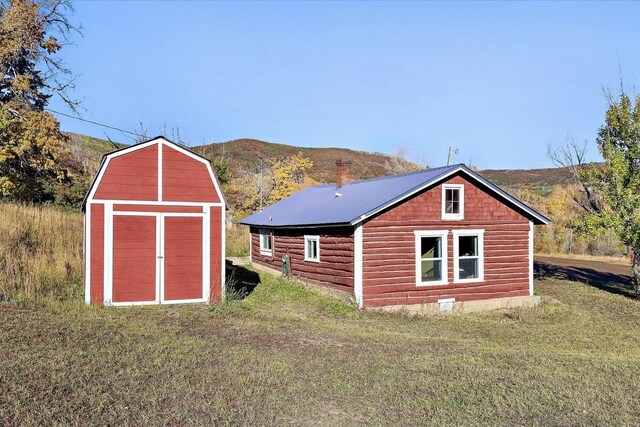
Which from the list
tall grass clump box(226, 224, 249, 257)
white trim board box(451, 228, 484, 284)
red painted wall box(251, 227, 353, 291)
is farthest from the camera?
tall grass clump box(226, 224, 249, 257)

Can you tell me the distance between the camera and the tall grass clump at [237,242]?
31.1 meters

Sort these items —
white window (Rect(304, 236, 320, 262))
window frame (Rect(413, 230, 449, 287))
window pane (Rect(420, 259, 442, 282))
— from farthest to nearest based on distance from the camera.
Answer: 1. white window (Rect(304, 236, 320, 262))
2. window pane (Rect(420, 259, 442, 282))
3. window frame (Rect(413, 230, 449, 287))

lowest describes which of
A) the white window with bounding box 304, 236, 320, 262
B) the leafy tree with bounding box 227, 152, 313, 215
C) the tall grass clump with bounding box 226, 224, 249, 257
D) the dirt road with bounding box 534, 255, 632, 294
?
the dirt road with bounding box 534, 255, 632, 294

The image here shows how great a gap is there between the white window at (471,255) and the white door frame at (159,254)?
8.13 meters

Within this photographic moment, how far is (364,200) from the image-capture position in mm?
17047

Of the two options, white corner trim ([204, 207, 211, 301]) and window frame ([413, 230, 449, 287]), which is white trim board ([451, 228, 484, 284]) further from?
white corner trim ([204, 207, 211, 301])

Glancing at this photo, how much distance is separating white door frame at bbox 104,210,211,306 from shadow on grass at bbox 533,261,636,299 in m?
16.8

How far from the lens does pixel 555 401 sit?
263 inches

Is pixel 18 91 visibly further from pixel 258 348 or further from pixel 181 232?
pixel 258 348

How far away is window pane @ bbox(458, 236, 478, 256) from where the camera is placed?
16.9 m

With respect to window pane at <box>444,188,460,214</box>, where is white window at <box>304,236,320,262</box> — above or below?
below

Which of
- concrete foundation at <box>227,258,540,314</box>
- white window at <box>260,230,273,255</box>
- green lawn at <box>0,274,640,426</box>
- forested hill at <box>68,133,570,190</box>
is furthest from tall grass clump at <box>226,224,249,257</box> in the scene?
forested hill at <box>68,133,570,190</box>

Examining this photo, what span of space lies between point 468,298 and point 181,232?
9.41 meters

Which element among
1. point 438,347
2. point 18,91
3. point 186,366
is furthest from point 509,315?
point 18,91
